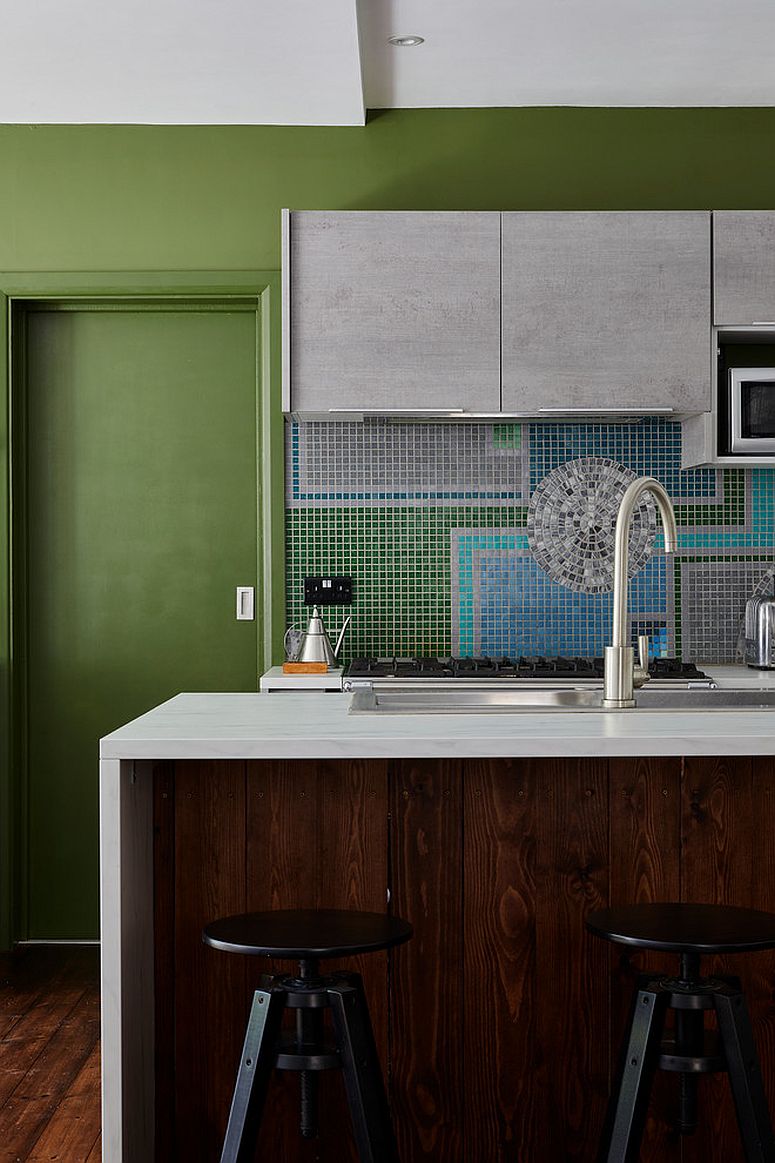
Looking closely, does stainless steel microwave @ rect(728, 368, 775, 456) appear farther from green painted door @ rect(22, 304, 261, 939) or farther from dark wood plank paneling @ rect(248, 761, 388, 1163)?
dark wood plank paneling @ rect(248, 761, 388, 1163)

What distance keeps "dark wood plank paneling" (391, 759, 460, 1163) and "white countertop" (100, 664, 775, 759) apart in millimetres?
132

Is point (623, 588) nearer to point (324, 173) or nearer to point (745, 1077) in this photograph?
point (745, 1077)

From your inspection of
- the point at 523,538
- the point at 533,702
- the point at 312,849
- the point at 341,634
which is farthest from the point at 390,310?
the point at 312,849

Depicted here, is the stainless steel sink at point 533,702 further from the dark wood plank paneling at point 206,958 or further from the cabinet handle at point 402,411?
the cabinet handle at point 402,411

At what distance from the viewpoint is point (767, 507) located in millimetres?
4074

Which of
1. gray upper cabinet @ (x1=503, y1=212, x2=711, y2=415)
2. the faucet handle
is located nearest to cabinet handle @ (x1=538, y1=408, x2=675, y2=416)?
gray upper cabinet @ (x1=503, y1=212, x2=711, y2=415)

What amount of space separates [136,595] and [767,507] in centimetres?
218

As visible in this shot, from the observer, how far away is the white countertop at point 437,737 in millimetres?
1842

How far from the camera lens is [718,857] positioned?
205cm

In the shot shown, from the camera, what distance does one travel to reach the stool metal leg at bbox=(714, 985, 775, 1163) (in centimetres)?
166

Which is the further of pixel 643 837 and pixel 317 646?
pixel 317 646

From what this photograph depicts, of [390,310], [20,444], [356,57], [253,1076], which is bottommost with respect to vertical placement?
[253,1076]

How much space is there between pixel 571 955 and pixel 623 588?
65 centimetres

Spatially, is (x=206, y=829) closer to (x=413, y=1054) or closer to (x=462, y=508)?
(x=413, y=1054)
